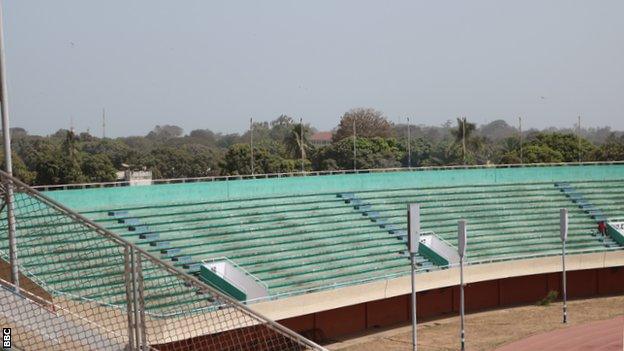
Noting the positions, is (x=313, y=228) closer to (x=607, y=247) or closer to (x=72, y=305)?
(x=607, y=247)

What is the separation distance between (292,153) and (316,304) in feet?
145

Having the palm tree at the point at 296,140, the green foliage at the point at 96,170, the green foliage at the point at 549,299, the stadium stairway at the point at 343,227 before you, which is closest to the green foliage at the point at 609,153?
the palm tree at the point at 296,140

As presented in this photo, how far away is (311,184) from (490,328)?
8.48 metres

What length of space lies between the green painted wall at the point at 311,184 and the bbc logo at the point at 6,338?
1794 cm

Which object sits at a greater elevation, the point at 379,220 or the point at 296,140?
the point at 296,140

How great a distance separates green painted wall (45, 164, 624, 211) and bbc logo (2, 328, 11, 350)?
17940 mm

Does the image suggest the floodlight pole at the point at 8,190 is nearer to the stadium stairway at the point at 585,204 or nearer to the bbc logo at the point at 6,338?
the bbc logo at the point at 6,338

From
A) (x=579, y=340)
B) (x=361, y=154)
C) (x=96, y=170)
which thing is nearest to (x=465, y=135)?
(x=361, y=154)

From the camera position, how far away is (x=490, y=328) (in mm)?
27281

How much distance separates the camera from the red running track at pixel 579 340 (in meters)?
24.0

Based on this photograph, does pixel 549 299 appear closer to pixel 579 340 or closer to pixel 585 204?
pixel 585 204

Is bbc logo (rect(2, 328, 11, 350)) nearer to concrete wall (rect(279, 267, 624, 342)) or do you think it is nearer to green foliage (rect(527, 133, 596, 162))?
concrete wall (rect(279, 267, 624, 342))

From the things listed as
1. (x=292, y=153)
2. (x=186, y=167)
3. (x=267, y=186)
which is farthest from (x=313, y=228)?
(x=186, y=167)

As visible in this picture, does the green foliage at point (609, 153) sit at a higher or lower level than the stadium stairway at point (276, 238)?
higher
